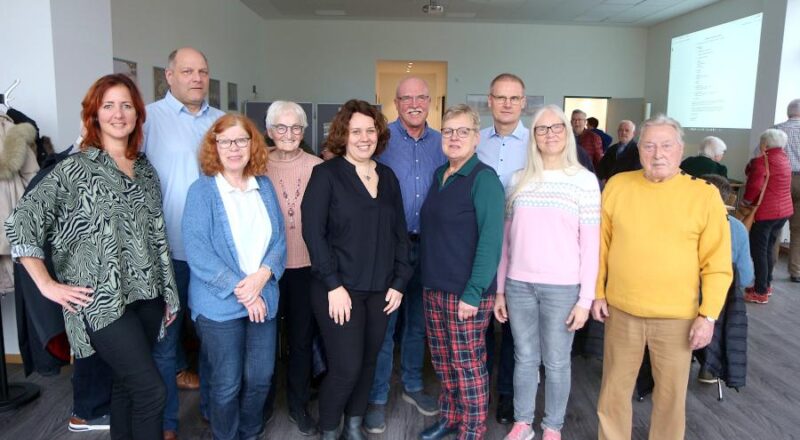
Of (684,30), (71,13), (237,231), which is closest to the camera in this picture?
(237,231)

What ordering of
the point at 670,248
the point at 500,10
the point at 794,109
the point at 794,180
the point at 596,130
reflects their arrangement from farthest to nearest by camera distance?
the point at 500,10, the point at 596,130, the point at 794,109, the point at 794,180, the point at 670,248

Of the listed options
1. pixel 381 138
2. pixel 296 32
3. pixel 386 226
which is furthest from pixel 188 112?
pixel 296 32

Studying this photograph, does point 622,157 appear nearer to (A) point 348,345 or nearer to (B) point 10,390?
(A) point 348,345

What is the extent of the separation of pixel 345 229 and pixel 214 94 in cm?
653

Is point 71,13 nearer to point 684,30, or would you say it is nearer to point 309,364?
point 309,364

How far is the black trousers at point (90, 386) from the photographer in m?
2.63

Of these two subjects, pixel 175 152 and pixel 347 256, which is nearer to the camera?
pixel 347 256

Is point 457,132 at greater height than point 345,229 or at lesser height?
greater

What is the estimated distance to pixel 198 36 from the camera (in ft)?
24.0

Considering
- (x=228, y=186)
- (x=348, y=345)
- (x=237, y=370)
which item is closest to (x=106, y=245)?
(x=228, y=186)

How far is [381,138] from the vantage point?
2.41m

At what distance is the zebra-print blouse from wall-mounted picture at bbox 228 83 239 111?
720cm

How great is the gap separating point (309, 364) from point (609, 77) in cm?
1042

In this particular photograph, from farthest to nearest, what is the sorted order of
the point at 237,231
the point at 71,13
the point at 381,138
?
the point at 71,13 < the point at 381,138 < the point at 237,231
